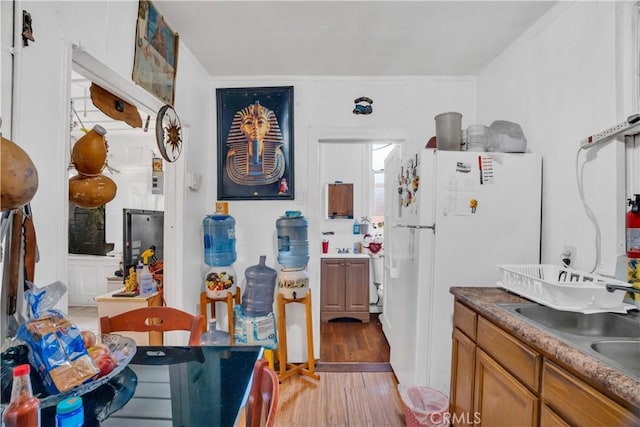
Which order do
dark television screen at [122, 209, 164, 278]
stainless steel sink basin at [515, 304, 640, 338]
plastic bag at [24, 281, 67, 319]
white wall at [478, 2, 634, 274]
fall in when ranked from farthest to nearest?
dark television screen at [122, 209, 164, 278] < white wall at [478, 2, 634, 274] < stainless steel sink basin at [515, 304, 640, 338] < plastic bag at [24, 281, 67, 319]

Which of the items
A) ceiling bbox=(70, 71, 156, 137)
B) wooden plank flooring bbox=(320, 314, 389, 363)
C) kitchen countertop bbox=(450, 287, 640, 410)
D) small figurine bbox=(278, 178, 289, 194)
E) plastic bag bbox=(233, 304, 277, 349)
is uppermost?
ceiling bbox=(70, 71, 156, 137)

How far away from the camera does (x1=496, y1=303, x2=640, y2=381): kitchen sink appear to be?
98 cm

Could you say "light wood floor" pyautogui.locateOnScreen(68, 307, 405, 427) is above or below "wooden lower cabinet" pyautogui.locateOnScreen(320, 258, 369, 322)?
below

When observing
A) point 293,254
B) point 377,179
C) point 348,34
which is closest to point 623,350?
point 293,254

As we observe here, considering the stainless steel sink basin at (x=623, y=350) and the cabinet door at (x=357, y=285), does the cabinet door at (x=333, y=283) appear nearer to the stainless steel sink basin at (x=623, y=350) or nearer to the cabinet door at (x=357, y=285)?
the cabinet door at (x=357, y=285)

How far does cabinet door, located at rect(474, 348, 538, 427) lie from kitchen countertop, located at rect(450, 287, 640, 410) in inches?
7.2

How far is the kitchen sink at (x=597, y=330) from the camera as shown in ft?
3.22

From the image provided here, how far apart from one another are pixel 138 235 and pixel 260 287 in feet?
3.46

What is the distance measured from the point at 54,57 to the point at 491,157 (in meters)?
2.13

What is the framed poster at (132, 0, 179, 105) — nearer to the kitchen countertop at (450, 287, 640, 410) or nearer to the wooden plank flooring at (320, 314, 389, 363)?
the kitchen countertop at (450, 287, 640, 410)

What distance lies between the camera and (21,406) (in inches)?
22.7

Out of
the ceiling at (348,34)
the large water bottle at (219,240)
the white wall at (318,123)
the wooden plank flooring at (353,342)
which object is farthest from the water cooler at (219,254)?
the ceiling at (348,34)

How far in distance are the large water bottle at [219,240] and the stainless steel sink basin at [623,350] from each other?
2309mm

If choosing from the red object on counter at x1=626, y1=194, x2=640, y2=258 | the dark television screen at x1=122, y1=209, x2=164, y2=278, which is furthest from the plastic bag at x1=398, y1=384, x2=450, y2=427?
the dark television screen at x1=122, y1=209, x2=164, y2=278
